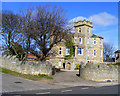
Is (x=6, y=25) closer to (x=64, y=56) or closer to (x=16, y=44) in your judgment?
(x=16, y=44)

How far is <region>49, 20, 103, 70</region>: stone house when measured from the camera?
40.5m

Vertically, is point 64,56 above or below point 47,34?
below

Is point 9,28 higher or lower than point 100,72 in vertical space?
higher

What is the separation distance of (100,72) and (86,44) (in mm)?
22556

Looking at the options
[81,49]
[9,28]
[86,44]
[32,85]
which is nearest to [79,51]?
[81,49]

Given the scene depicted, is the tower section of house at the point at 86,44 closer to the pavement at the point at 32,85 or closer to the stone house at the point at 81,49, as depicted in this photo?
the stone house at the point at 81,49

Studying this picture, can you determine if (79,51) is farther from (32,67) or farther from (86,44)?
(32,67)

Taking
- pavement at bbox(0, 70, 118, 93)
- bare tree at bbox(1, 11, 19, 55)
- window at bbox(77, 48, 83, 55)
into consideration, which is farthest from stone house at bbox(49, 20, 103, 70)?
pavement at bbox(0, 70, 118, 93)

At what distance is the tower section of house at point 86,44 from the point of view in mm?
41062

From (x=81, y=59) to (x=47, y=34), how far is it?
64.5 ft

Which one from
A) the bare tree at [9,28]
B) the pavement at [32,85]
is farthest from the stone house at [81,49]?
the pavement at [32,85]

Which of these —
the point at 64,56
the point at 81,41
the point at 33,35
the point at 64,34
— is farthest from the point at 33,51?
the point at 81,41

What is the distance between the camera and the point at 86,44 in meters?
41.8

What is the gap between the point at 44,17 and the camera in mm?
22984
